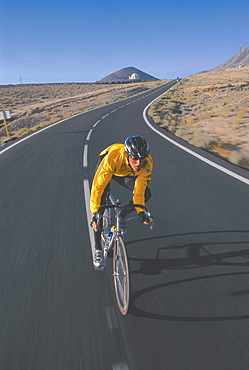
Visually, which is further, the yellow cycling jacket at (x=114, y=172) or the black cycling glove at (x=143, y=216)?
the yellow cycling jacket at (x=114, y=172)

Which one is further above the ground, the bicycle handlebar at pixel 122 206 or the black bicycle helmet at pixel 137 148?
the black bicycle helmet at pixel 137 148

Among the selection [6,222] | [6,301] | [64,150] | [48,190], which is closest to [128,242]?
[6,301]

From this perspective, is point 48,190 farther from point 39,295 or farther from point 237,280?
point 237,280

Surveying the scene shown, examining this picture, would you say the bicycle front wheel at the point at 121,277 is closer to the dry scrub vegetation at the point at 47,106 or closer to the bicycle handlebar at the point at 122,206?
the bicycle handlebar at the point at 122,206

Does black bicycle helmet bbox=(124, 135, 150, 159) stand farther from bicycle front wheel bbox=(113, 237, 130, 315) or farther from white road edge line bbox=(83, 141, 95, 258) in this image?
white road edge line bbox=(83, 141, 95, 258)

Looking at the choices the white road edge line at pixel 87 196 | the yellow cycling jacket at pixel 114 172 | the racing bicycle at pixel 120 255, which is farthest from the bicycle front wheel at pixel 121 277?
the white road edge line at pixel 87 196

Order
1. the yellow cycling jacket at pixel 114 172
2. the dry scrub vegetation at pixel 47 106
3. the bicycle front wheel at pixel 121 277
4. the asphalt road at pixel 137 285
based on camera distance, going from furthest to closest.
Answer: the dry scrub vegetation at pixel 47 106 < the yellow cycling jacket at pixel 114 172 < the bicycle front wheel at pixel 121 277 < the asphalt road at pixel 137 285

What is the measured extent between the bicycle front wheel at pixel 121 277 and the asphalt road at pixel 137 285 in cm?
12

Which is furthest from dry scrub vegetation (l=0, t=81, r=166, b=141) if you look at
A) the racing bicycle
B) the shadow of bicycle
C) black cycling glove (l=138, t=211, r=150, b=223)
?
black cycling glove (l=138, t=211, r=150, b=223)

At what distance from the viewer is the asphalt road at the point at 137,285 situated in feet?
9.06

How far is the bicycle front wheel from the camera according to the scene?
306 centimetres

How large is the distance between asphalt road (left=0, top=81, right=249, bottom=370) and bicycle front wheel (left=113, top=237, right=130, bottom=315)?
0.39ft

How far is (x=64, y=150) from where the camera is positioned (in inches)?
507

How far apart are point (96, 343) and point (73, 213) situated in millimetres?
3516
